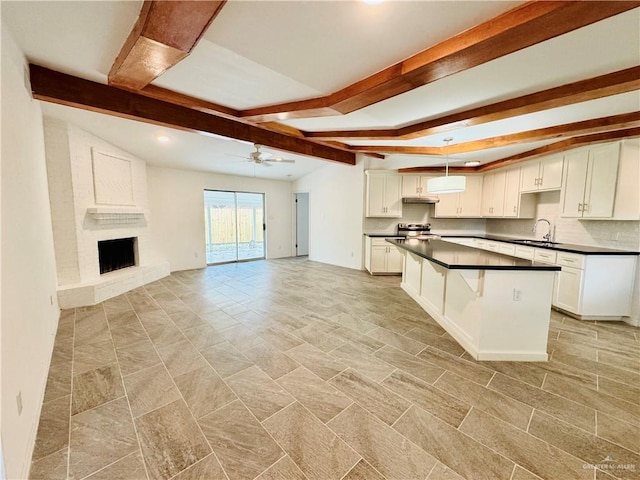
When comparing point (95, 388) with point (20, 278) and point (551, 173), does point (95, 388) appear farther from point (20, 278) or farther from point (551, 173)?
point (551, 173)

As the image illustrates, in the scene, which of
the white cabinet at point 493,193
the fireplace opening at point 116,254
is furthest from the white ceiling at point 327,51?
the white cabinet at point 493,193

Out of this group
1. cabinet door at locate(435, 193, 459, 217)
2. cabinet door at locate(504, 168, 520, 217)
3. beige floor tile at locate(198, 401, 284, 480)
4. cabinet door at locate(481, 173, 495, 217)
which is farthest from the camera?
cabinet door at locate(435, 193, 459, 217)

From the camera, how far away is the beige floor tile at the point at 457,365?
2184 mm

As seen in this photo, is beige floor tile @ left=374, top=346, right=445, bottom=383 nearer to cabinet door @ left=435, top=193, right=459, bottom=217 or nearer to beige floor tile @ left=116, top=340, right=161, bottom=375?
beige floor tile @ left=116, top=340, right=161, bottom=375

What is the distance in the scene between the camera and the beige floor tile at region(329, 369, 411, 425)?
5.88 feet

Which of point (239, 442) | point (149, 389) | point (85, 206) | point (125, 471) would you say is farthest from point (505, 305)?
point (85, 206)

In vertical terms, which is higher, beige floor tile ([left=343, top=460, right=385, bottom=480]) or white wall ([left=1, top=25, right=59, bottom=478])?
white wall ([left=1, top=25, right=59, bottom=478])

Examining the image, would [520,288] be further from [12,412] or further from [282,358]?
[12,412]

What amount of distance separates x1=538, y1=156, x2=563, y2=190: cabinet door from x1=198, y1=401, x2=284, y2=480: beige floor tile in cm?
523

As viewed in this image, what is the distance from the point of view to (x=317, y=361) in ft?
7.88

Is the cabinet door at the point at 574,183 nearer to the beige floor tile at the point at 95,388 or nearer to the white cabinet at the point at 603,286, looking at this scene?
the white cabinet at the point at 603,286

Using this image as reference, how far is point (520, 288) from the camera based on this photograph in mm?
2355

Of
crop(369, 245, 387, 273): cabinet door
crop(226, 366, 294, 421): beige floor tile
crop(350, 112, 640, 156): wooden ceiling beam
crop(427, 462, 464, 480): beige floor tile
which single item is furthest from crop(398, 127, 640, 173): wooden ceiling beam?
crop(226, 366, 294, 421): beige floor tile

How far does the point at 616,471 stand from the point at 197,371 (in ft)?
9.18
